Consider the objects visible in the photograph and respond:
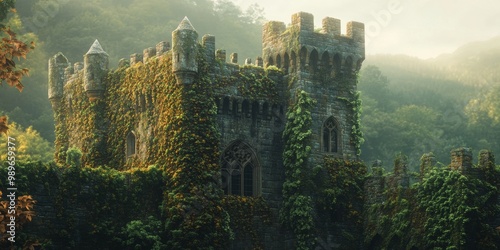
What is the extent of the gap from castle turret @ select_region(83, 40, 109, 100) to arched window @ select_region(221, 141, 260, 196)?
7431 millimetres

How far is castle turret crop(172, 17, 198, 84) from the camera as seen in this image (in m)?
44.4

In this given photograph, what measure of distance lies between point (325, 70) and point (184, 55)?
7430 millimetres

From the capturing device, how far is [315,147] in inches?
1860

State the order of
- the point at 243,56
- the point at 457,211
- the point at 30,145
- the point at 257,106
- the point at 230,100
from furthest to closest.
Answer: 1. the point at 243,56
2. the point at 30,145
3. the point at 257,106
4. the point at 230,100
5. the point at 457,211

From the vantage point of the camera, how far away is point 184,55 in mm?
44500

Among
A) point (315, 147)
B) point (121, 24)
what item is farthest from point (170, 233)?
point (121, 24)

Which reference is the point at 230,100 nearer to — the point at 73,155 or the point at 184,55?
the point at 184,55

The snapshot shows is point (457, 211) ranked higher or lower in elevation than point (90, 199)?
lower

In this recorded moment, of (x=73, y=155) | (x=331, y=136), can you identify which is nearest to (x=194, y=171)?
(x=73, y=155)

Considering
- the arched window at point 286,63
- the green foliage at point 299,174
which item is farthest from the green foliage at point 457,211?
the arched window at point 286,63

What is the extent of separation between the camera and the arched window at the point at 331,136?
158 feet

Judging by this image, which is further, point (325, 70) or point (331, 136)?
point (325, 70)

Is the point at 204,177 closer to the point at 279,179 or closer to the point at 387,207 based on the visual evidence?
the point at 279,179

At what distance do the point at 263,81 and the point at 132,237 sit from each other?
1000 centimetres
